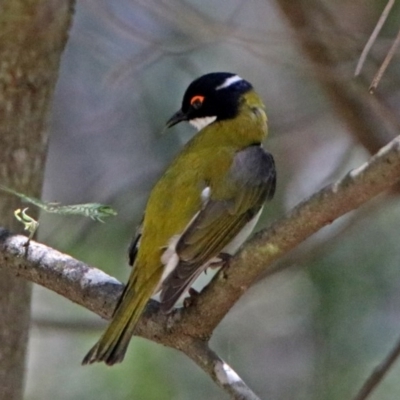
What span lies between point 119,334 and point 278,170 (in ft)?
9.12

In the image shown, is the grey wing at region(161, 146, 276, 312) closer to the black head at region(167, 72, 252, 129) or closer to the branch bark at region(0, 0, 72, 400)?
the black head at region(167, 72, 252, 129)

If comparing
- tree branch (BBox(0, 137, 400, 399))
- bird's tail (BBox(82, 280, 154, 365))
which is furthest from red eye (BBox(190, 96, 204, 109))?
bird's tail (BBox(82, 280, 154, 365))

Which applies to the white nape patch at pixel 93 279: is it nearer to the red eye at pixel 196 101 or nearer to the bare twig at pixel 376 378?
the bare twig at pixel 376 378

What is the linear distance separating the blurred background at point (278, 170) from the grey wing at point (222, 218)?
0.77 m

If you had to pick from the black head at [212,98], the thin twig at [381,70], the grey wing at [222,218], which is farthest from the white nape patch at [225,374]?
the black head at [212,98]

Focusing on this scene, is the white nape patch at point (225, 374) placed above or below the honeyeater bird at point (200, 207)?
above

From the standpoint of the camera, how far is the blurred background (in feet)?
15.9

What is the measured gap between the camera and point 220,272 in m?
2.86

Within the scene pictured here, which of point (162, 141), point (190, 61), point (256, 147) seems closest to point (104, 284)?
point (256, 147)

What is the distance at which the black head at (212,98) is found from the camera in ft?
13.9

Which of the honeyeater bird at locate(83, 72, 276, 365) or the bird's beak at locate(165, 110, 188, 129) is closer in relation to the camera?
the honeyeater bird at locate(83, 72, 276, 365)

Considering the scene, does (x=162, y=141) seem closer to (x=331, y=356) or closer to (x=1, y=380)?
(x=331, y=356)

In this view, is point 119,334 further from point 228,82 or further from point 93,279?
point 228,82

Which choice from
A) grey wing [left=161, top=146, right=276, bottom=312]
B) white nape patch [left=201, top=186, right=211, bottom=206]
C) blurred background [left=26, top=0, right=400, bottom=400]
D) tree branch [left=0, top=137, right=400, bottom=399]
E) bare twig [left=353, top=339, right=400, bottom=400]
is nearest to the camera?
tree branch [left=0, top=137, right=400, bottom=399]
